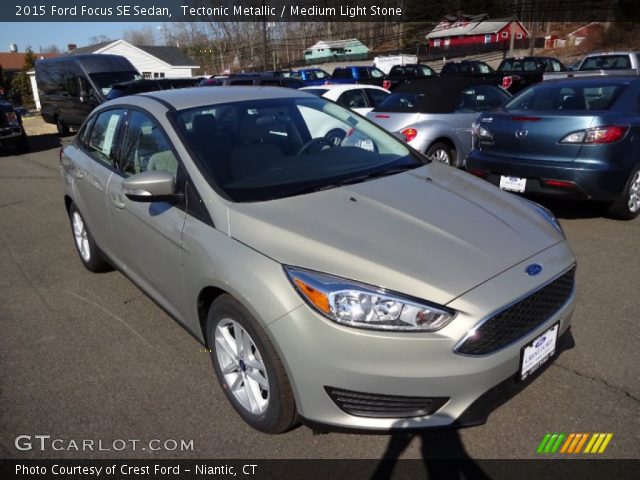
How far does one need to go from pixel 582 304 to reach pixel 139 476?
10.2 feet

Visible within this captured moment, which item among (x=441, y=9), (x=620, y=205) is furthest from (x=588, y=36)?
(x=620, y=205)

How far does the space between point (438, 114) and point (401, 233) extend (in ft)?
17.7

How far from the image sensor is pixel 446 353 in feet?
6.36

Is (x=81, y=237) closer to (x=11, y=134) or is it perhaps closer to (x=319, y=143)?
(x=319, y=143)

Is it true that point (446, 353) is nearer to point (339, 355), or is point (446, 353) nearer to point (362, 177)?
point (339, 355)

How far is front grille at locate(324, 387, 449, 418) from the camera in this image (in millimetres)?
2010

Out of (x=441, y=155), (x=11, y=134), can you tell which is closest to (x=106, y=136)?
(x=441, y=155)

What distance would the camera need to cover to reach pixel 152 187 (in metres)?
2.61

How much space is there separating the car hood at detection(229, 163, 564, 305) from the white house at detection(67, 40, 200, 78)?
47873 millimetres

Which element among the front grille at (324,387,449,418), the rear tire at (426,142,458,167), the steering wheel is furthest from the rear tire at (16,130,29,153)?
the front grille at (324,387,449,418)

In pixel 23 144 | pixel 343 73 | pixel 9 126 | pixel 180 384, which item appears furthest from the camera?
pixel 343 73

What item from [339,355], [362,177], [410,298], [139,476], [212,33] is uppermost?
[212,33]

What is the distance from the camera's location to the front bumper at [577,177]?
4.85 meters

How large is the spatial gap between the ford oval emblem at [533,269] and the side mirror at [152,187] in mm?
1829
